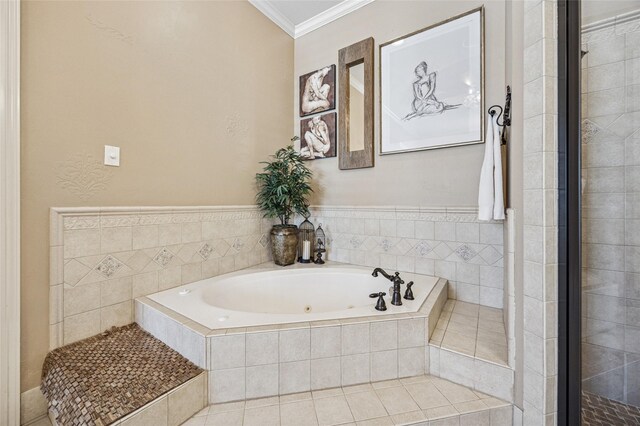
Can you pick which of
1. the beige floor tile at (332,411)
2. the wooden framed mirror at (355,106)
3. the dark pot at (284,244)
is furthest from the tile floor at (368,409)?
the wooden framed mirror at (355,106)

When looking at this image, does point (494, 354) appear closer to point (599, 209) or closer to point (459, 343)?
point (459, 343)

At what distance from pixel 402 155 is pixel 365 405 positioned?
69.8 inches

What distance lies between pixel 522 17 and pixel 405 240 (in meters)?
1.53

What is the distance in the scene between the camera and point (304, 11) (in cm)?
252

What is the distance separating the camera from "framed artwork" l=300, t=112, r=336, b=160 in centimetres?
255

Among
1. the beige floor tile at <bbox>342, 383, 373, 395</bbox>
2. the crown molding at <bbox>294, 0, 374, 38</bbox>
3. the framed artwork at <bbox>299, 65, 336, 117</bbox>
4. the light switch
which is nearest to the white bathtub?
the beige floor tile at <bbox>342, 383, 373, 395</bbox>

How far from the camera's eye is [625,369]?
1.06 m

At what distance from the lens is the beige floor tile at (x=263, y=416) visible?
1.06 metres

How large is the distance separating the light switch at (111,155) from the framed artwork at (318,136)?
1.57m

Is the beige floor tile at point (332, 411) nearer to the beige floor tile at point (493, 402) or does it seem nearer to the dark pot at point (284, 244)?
the beige floor tile at point (493, 402)

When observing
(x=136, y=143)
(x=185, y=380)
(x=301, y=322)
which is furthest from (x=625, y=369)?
(x=136, y=143)

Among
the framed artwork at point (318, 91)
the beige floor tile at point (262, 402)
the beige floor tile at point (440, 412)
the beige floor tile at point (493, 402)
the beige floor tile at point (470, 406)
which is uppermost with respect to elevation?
the framed artwork at point (318, 91)

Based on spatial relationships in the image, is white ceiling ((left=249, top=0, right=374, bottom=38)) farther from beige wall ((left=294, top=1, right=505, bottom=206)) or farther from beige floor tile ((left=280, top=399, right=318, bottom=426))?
beige floor tile ((left=280, top=399, right=318, bottom=426))

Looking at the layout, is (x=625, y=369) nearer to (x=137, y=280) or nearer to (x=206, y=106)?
(x=137, y=280)
